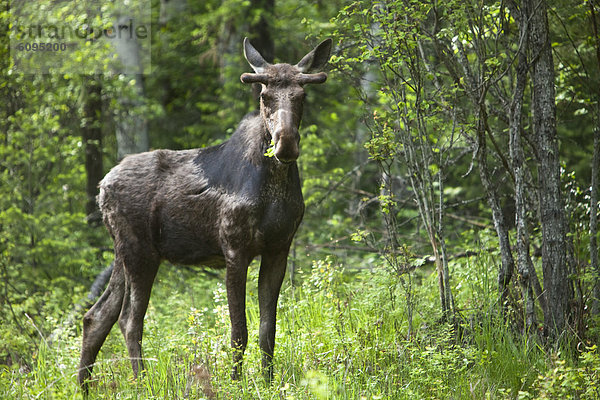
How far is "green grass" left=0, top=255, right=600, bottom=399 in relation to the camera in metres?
5.19

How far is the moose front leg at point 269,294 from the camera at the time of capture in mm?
5891

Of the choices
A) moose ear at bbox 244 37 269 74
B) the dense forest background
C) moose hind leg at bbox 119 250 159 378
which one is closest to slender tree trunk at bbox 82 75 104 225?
the dense forest background

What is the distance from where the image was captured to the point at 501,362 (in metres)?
5.69

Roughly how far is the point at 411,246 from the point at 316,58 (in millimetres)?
2424

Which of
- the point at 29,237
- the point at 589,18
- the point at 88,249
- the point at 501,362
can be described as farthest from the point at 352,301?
the point at 29,237

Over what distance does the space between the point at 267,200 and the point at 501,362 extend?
7.89ft

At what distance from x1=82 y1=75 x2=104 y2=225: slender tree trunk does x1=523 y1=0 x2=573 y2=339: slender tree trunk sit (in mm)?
9053

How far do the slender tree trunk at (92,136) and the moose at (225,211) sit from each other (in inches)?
258

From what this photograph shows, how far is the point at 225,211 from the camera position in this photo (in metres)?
5.86

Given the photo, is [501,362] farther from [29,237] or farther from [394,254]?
[29,237]

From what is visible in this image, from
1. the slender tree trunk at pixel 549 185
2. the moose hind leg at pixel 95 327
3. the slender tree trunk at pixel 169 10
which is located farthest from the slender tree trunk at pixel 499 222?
the slender tree trunk at pixel 169 10

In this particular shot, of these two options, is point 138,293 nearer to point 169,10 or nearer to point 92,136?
point 92,136

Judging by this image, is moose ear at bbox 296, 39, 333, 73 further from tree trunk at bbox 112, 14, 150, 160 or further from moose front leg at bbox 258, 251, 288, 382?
tree trunk at bbox 112, 14, 150, 160

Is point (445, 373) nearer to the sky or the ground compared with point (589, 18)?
nearer to the ground
